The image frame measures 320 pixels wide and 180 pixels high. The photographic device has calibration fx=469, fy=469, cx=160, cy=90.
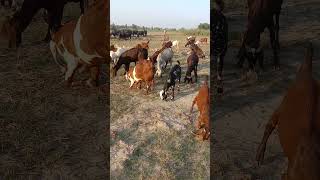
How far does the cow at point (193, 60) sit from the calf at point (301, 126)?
3.33 ft

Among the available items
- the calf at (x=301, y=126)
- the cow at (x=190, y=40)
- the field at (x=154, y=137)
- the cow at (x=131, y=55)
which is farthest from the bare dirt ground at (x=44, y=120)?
the calf at (x=301, y=126)

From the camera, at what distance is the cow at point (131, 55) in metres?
4.84

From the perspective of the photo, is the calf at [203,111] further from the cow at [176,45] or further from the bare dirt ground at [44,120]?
the bare dirt ground at [44,120]

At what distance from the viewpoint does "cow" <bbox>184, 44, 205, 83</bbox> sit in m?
4.80

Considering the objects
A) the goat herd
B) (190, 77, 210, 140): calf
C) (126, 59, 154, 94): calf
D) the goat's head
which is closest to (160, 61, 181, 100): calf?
the goat herd

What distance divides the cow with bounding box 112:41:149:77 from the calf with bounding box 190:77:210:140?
0.74 metres

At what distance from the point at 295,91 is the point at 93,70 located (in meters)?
1.94

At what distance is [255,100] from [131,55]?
1.39 meters

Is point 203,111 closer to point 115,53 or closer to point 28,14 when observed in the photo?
point 115,53

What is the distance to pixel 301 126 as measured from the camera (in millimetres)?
3537

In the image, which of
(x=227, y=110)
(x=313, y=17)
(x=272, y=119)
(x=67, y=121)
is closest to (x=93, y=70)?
(x=67, y=121)

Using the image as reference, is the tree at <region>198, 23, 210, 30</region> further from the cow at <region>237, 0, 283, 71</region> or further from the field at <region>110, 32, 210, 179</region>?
the cow at <region>237, 0, 283, 71</region>

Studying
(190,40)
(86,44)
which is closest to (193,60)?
(190,40)

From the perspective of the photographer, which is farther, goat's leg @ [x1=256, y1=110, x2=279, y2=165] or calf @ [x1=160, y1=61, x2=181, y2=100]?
calf @ [x1=160, y1=61, x2=181, y2=100]
